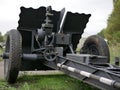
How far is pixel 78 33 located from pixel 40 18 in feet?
4.02

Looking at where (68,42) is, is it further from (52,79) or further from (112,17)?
(112,17)

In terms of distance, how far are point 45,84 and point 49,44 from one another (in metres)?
1.08

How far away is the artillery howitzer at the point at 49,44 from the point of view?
652 cm

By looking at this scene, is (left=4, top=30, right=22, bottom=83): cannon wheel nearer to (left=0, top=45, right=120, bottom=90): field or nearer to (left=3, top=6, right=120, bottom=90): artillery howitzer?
(left=3, top=6, right=120, bottom=90): artillery howitzer

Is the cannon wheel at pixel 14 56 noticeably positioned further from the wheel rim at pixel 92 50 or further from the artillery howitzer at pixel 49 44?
the wheel rim at pixel 92 50

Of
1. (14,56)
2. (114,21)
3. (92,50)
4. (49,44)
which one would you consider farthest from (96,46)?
(114,21)

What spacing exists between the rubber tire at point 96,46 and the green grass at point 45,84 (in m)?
0.94

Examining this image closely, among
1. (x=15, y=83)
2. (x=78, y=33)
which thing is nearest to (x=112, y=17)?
(x=78, y=33)

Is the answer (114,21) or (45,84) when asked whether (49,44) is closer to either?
(45,84)

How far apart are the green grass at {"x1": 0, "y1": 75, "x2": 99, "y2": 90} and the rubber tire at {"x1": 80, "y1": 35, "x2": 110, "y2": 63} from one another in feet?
3.08


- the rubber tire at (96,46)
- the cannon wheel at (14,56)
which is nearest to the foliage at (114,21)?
the rubber tire at (96,46)

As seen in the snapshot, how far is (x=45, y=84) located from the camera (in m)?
6.99

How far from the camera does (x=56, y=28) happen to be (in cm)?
824

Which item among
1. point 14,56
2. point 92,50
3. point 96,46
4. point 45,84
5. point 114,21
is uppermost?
point 114,21
